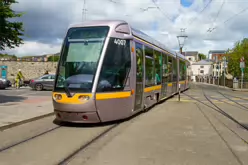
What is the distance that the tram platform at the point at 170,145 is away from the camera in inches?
204

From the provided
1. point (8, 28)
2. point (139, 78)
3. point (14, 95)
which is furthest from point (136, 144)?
point (14, 95)

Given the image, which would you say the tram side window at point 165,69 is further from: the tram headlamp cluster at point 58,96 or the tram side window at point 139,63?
the tram headlamp cluster at point 58,96

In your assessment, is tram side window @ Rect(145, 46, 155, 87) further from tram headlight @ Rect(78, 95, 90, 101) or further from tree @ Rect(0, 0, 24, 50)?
tree @ Rect(0, 0, 24, 50)

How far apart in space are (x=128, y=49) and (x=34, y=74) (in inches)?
1688

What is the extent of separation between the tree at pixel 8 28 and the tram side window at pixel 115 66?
16.9 ft

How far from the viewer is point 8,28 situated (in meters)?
11.5

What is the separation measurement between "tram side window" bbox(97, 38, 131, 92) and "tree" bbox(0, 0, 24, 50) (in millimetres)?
5164

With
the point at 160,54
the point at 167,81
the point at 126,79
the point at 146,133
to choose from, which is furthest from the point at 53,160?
the point at 167,81

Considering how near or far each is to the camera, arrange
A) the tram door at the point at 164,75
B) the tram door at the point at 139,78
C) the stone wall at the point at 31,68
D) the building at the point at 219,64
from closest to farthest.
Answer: the tram door at the point at 139,78 < the tram door at the point at 164,75 < the stone wall at the point at 31,68 < the building at the point at 219,64

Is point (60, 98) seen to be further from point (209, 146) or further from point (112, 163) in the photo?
point (209, 146)

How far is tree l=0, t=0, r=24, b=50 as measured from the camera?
35.7ft

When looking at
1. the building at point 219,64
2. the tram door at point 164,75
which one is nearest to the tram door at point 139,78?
the tram door at point 164,75

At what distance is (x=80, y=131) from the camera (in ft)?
24.7

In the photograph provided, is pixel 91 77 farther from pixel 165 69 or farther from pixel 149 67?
pixel 165 69
